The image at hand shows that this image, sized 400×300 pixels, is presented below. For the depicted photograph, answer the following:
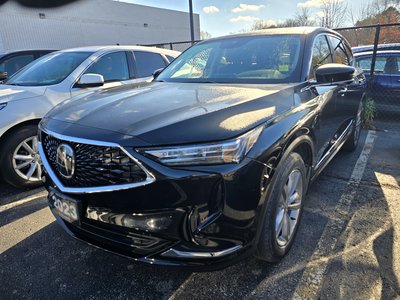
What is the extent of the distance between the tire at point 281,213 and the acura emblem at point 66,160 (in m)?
1.17

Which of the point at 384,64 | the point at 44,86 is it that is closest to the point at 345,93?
the point at 44,86

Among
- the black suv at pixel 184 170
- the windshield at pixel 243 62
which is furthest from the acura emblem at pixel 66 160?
the windshield at pixel 243 62

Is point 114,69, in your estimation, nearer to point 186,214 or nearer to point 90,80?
point 90,80

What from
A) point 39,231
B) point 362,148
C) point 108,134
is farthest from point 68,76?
point 362,148

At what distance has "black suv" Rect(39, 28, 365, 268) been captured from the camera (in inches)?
65.1

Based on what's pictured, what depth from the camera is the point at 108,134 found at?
1.73 meters

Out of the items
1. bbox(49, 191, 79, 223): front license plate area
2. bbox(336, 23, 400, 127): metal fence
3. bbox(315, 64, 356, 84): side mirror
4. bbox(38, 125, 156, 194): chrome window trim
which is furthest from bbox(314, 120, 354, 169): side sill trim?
bbox(336, 23, 400, 127): metal fence

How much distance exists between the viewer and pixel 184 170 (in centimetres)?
164

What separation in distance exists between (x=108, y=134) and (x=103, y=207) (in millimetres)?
414

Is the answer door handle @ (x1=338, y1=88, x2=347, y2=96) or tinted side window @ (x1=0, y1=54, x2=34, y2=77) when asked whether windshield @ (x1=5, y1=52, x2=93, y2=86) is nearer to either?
tinted side window @ (x1=0, y1=54, x2=34, y2=77)

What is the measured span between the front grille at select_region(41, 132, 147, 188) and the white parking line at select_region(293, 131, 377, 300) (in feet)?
4.23

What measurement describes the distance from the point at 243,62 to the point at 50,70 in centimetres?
283

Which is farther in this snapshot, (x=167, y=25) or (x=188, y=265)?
(x=167, y=25)

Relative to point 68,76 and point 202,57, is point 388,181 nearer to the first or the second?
point 202,57
